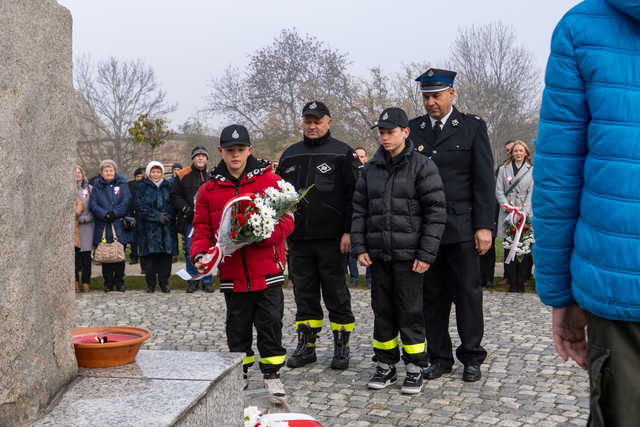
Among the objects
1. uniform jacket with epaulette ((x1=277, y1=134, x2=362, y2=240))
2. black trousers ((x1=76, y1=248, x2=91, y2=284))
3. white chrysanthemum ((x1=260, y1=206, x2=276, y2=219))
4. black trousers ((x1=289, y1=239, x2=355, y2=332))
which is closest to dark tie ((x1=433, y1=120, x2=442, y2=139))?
uniform jacket with epaulette ((x1=277, y1=134, x2=362, y2=240))

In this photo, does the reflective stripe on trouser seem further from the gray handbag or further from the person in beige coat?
the gray handbag

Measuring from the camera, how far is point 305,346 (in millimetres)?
6176

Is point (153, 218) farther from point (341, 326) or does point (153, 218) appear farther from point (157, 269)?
point (341, 326)

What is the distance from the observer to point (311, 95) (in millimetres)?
33062

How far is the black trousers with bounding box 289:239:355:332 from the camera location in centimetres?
614

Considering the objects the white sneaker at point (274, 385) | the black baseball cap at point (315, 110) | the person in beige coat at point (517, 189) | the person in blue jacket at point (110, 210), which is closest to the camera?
the white sneaker at point (274, 385)

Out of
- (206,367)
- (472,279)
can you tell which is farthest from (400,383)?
(206,367)

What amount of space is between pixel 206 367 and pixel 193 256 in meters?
1.75

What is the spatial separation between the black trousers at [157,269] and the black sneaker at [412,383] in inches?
251

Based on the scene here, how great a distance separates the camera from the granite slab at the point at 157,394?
261 centimetres

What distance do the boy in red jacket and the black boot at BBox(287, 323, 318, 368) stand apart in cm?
106

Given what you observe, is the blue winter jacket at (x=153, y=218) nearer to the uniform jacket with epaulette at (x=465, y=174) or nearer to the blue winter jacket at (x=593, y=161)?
the uniform jacket with epaulette at (x=465, y=174)

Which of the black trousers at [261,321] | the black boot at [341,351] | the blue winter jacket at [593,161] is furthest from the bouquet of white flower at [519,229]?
the blue winter jacket at [593,161]

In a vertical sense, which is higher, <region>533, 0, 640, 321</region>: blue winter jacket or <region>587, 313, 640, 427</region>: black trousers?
<region>533, 0, 640, 321</region>: blue winter jacket
